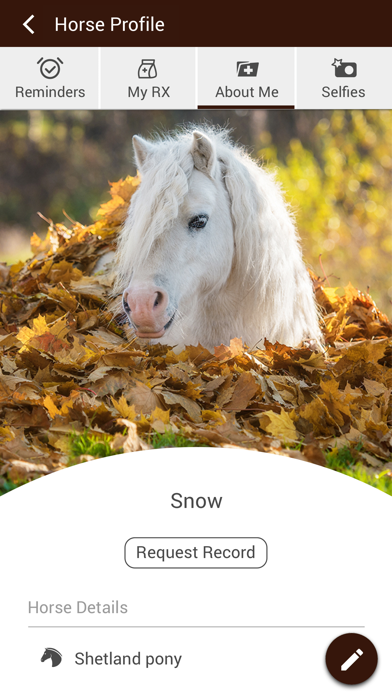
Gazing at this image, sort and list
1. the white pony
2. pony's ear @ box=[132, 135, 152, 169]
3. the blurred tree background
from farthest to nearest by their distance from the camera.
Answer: the blurred tree background, pony's ear @ box=[132, 135, 152, 169], the white pony

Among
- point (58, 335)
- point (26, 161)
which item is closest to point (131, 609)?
point (58, 335)

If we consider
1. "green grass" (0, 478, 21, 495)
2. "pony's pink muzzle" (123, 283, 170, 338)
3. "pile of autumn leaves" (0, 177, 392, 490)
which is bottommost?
"green grass" (0, 478, 21, 495)

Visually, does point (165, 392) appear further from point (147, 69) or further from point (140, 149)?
point (140, 149)

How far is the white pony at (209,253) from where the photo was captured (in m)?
2.11

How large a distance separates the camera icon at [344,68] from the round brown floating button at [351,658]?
1.45 meters

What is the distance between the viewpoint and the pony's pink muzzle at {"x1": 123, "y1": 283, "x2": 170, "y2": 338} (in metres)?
1.98

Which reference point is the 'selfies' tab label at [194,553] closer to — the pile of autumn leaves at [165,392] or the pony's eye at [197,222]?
the pile of autumn leaves at [165,392]

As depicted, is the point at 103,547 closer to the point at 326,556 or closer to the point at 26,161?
the point at 326,556

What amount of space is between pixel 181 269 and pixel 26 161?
1243cm

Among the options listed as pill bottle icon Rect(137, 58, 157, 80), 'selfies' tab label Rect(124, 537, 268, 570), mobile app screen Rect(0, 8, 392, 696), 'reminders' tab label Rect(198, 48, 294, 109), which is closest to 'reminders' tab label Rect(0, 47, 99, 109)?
mobile app screen Rect(0, 8, 392, 696)

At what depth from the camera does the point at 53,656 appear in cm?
103

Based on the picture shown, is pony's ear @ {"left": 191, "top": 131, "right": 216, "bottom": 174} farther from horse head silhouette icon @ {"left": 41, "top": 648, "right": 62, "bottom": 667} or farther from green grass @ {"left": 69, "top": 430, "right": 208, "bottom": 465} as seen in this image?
horse head silhouette icon @ {"left": 41, "top": 648, "right": 62, "bottom": 667}

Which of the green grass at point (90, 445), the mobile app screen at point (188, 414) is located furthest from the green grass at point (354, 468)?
the green grass at point (90, 445)

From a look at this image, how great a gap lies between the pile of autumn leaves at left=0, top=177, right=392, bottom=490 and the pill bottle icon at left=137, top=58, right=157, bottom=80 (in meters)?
0.80
